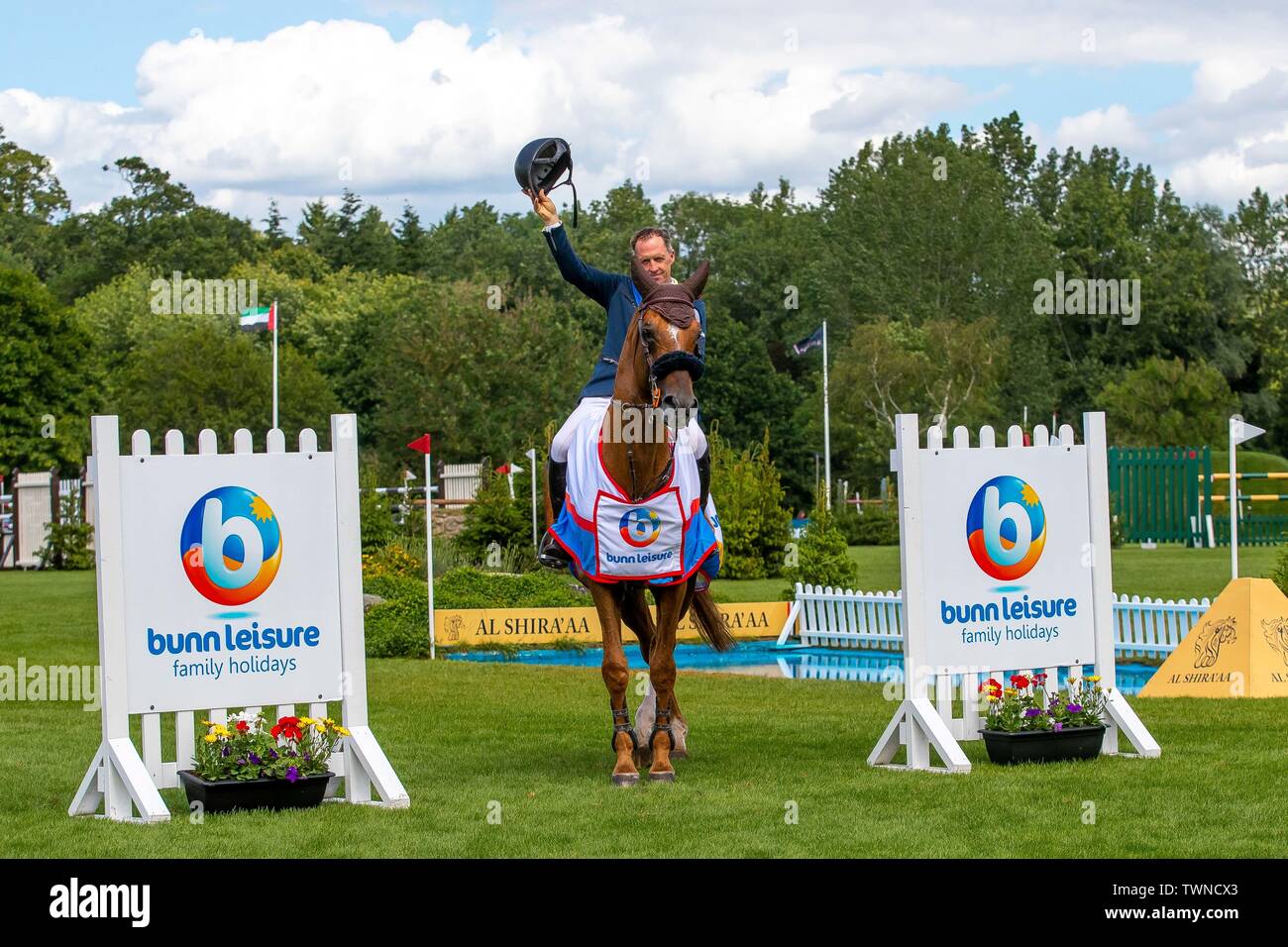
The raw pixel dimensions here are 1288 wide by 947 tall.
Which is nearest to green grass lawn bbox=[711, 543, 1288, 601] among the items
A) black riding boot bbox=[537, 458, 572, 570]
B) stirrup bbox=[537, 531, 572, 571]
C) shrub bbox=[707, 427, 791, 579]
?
shrub bbox=[707, 427, 791, 579]

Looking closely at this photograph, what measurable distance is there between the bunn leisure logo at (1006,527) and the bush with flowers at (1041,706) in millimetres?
659

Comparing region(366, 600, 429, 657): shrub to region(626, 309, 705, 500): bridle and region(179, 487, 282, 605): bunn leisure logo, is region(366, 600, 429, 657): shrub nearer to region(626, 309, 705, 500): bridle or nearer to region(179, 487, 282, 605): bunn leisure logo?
region(179, 487, 282, 605): bunn leisure logo

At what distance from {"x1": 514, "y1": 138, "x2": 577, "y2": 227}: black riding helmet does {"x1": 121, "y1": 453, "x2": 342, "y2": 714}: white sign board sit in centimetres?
204

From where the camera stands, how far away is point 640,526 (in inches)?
350

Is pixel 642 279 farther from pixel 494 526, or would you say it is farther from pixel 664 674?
pixel 494 526

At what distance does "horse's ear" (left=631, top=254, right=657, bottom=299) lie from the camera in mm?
8422

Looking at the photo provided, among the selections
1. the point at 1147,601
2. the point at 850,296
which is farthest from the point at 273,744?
the point at 850,296

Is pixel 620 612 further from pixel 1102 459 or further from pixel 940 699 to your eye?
pixel 1102 459

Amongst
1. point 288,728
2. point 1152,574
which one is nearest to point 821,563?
point 1152,574

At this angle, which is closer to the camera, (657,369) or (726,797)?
(657,369)

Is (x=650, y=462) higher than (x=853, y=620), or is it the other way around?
(x=650, y=462)

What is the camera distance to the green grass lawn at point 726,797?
23.0ft

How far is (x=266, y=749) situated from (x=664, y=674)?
7.76 ft

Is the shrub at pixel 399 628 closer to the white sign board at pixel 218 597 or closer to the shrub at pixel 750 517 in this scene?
the shrub at pixel 750 517
